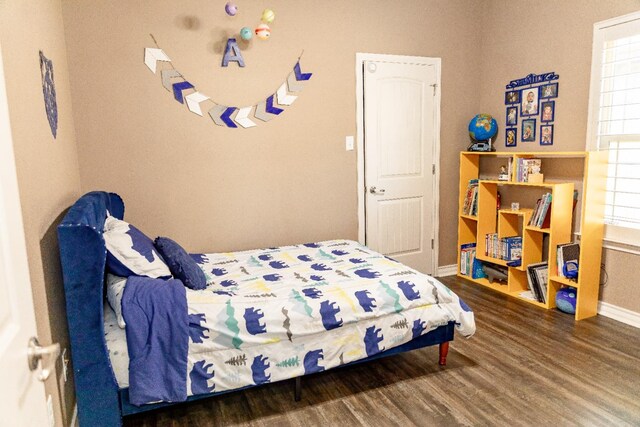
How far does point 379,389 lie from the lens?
2.53m

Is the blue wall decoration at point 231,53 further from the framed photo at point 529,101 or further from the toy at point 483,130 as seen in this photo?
the framed photo at point 529,101

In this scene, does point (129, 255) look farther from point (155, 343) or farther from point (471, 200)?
point (471, 200)

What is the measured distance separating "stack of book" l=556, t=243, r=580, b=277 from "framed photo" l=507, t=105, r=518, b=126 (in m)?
1.34

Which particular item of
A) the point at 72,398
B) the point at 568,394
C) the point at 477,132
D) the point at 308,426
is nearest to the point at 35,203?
the point at 72,398

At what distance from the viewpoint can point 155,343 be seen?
6.82ft

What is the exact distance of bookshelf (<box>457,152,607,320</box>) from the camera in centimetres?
334

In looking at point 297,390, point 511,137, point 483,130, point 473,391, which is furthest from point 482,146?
point 297,390

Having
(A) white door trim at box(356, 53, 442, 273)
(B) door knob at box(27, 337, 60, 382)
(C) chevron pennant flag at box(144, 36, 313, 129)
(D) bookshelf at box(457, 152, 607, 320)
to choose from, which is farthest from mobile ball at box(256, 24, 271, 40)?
(B) door knob at box(27, 337, 60, 382)

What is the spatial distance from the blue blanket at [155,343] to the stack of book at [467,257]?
3.17 metres

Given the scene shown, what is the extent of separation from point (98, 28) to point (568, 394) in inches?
150

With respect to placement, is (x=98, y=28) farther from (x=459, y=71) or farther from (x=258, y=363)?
(x=459, y=71)

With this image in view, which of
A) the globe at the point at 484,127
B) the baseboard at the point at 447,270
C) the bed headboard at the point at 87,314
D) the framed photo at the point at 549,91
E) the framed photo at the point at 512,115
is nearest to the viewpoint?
the bed headboard at the point at 87,314

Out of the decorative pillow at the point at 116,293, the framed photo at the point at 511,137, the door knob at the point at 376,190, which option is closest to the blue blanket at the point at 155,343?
the decorative pillow at the point at 116,293

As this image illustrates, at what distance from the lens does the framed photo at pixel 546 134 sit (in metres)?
3.88
